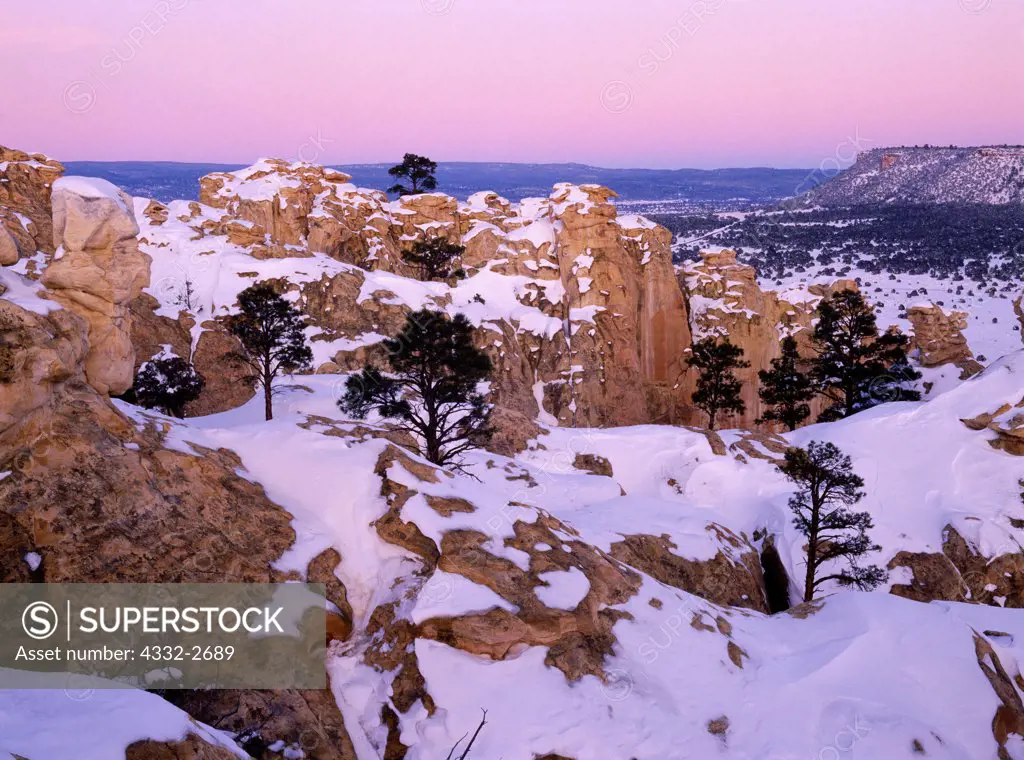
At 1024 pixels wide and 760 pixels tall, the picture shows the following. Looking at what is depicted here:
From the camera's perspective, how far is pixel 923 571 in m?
21.1

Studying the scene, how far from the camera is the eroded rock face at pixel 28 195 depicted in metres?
41.8

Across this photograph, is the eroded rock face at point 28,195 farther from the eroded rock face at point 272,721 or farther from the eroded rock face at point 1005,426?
the eroded rock face at point 1005,426

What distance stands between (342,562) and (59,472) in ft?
16.4

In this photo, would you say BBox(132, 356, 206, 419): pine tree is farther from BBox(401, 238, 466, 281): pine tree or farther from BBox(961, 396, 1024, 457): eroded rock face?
BBox(961, 396, 1024, 457): eroded rock face

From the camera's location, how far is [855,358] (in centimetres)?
3900

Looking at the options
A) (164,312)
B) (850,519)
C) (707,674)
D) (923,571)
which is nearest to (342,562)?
(707,674)

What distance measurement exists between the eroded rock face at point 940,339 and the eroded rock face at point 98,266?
5292 cm

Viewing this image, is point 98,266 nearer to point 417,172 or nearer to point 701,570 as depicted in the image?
point 701,570

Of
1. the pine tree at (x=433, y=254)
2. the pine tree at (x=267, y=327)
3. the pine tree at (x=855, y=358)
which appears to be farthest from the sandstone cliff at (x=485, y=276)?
the pine tree at (x=855, y=358)

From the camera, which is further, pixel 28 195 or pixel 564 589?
pixel 28 195

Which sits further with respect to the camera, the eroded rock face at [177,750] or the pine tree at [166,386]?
the pine tree at [166,386]

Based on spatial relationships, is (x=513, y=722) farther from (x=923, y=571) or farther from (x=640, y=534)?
(x=923, y=571)

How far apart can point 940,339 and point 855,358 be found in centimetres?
1497

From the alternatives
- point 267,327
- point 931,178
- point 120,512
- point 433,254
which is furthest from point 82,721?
point 931,178
